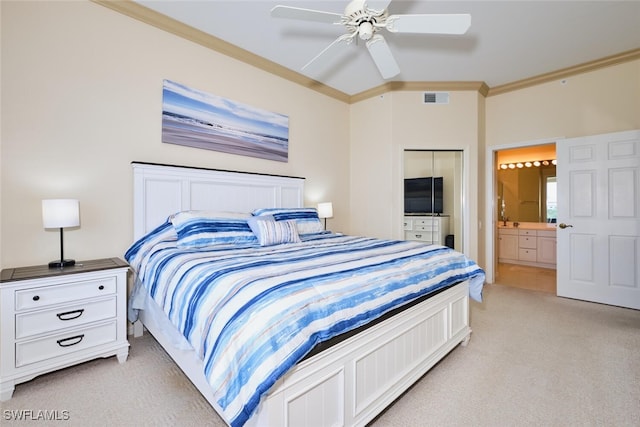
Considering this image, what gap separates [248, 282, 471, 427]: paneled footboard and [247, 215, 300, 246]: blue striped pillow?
128cm

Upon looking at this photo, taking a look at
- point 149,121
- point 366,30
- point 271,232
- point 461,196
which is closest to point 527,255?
point 461,196

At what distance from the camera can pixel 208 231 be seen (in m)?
2.37

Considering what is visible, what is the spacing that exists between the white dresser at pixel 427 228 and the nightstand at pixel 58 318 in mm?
3819

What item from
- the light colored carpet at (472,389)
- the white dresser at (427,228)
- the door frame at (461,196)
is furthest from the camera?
the white dresser at (427,228)

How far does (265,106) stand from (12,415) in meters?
3.36

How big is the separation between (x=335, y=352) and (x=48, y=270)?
Answer: 2.08m

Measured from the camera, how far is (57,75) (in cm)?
229

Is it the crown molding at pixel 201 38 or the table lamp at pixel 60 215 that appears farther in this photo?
the crown molding at pixel 201 38

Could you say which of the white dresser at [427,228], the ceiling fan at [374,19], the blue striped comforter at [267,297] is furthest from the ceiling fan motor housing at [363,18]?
the white dresser at [427,228]

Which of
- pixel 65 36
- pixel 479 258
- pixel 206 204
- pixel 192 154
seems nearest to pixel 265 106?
pixel 192 154

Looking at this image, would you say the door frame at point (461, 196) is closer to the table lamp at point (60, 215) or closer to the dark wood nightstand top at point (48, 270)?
the dark wood nightstand top at point (48, 270)

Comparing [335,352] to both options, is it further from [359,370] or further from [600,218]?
[600,218]

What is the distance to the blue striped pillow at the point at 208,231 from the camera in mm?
2297

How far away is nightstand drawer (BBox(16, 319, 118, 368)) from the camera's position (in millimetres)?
1820
